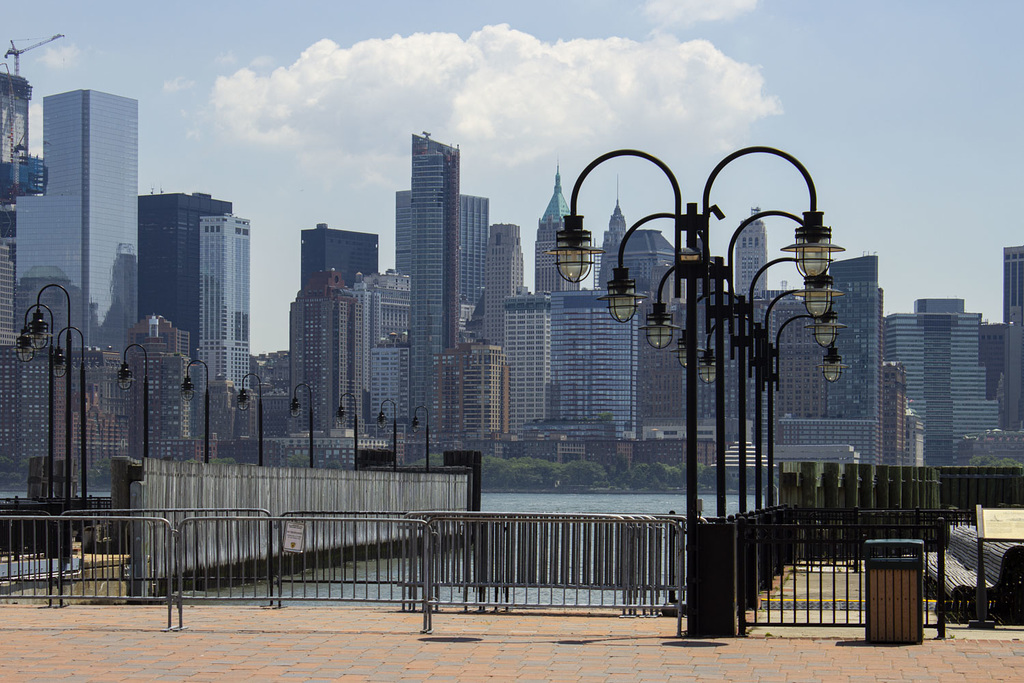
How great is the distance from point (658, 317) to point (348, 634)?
8258 mm

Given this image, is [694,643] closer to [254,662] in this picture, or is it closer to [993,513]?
[254,662]

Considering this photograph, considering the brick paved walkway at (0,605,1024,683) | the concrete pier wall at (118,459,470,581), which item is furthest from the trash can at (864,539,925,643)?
the concrete pier wall at (118,459,470,581)

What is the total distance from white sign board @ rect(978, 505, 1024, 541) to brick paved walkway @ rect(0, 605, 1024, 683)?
1.35 m

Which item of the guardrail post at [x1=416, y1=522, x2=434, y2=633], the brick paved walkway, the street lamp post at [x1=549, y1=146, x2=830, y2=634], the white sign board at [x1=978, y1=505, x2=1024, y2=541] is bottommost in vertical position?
the brick paved walkway

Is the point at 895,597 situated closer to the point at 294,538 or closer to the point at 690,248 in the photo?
the point at 690,248

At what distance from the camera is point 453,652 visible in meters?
13.9

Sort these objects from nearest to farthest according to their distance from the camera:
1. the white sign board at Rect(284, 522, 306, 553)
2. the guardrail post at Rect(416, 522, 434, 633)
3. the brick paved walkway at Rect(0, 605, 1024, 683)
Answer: the brick paved walkway at Rect(0, 605, 1024, 683) < the guardrail post at Rect(416, 522, 434, 633) < the white sign board at Rect(284, 522, 306, 553)

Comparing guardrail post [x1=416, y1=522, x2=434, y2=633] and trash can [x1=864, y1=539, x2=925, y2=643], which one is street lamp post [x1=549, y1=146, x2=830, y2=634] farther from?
guardrail post [x1=416, y1=522, x2=434, y2=633]

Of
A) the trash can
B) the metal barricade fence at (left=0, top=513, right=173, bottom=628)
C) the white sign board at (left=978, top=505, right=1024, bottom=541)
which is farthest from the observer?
the metal barricade fence at (left=0, top=513, right=173, bottom=628)

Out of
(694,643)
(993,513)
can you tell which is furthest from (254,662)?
(993,513)

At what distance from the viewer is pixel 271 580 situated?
58.2 ft

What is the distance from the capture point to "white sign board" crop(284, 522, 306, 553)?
57.1 ft

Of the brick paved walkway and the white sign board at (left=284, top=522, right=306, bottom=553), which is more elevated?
the white sign board at (left=284, top=522, right=306, bottom=553)

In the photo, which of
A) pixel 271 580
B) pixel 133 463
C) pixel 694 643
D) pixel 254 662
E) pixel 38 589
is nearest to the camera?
pixel 254 662
